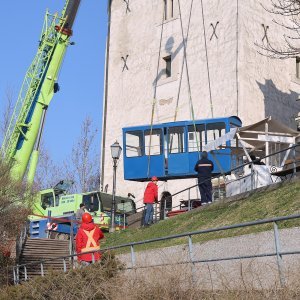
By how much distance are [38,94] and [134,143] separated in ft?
15.4

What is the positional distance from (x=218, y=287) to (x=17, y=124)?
2024 cm

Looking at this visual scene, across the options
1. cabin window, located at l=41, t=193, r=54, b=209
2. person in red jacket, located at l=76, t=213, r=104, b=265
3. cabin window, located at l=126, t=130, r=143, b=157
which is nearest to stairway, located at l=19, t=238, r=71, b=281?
person in red jacket, located at l=76, t=213, r=104, b=265

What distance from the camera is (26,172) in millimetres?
27156

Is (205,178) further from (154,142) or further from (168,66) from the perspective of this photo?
(168,66)

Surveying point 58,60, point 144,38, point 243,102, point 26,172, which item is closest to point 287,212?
point 26,172

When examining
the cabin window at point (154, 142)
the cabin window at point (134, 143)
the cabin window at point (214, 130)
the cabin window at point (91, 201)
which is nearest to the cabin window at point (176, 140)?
the cabin window at point (154, 142)

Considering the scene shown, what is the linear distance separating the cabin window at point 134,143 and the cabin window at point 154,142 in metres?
0.36

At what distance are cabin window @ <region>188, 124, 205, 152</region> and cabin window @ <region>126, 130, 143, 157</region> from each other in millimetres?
2208

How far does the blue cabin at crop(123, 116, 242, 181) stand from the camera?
28.5 m

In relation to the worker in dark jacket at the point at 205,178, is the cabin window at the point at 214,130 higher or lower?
higher

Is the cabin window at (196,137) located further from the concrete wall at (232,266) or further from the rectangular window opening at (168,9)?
the concrete wall at (232,266)

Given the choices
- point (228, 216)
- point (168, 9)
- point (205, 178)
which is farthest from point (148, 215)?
point (168, 9)

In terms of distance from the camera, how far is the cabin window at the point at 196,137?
2853 centimetres

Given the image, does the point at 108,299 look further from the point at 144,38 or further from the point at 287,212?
the point at 144,38
